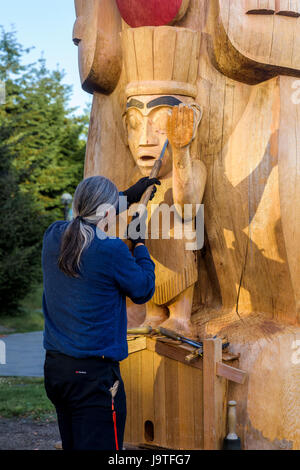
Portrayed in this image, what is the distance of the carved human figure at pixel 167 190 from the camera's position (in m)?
3.06

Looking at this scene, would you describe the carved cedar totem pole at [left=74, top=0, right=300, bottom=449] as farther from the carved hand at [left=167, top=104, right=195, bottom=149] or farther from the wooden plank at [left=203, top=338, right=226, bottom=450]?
the wooden plank at [left=203, top=338, right=226, bottom=450]

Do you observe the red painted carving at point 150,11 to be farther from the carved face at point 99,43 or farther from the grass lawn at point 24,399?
the grass lawn at point 24,399

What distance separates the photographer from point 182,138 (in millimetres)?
2807

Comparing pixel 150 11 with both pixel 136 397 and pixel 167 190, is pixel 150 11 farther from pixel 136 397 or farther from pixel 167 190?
pixel 136 397

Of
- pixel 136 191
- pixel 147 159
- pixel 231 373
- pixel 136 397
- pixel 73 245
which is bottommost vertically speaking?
pixel 136 397

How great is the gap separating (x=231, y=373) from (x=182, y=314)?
1.67ft

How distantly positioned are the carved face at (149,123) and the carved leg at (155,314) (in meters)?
0.76

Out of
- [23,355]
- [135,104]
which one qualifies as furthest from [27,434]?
[23,355]

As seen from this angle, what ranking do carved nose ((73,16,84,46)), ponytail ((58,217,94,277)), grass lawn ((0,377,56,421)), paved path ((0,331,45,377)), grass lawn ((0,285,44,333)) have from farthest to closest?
grass lawn ((0,285,44,333))
paved path ((0,331,45,377))
grass lawn ((0,377,56,421))
carved nose ((73,16,84,46))
ponytail ((58,217,94,277))

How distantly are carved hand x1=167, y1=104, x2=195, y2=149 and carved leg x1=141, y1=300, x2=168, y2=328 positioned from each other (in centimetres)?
98

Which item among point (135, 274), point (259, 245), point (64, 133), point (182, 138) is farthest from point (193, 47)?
point (64, 133)

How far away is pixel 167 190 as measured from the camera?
127 inches

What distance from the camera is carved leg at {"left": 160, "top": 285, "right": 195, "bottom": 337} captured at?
10.4 feet

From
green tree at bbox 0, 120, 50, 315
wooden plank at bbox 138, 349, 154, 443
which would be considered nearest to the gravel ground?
wooden plank at bbox 138, 349, 154, 443
